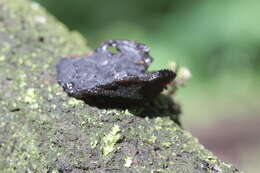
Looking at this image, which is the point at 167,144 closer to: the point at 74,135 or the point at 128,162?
the point at 128,162

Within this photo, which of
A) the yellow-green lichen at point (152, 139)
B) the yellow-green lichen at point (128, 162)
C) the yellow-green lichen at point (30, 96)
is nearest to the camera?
the yellow-green lichen at point (128, 162)

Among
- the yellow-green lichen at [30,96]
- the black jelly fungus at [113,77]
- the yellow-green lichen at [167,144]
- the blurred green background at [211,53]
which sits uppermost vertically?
the blurred green background at [211,53]

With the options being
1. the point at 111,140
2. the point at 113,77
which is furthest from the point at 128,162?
the point at 113,77

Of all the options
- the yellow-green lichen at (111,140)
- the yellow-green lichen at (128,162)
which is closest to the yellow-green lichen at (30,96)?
the yellow-green lichen at (111,140)

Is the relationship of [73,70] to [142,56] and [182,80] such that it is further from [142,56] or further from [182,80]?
[182,80]

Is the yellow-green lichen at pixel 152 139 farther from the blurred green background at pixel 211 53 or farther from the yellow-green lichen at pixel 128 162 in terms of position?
the blurred green background at pixel 211 53

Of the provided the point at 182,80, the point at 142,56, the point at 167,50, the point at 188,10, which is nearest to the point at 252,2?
the point at 188,10
